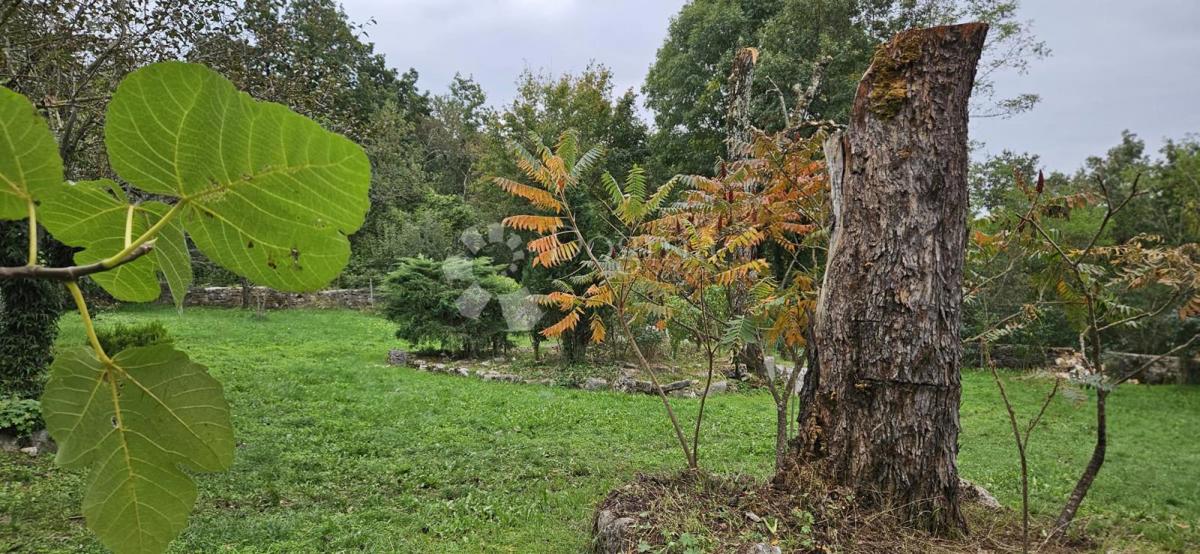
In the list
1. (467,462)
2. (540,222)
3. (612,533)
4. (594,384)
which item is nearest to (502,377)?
(594,384)

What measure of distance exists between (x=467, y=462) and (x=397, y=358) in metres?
5.45

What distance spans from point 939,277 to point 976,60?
35.5 inches

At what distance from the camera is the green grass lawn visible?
3287 millimetres

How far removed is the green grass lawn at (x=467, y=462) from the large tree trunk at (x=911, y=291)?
571 millimetres

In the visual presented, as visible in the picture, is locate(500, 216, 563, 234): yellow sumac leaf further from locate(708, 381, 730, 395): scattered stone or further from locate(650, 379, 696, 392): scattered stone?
locate(708, 381, 730, 395): scattered stone

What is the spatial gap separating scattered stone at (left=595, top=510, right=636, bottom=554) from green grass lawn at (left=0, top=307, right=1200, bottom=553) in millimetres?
593

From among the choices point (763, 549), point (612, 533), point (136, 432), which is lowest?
A: point (612, 533)

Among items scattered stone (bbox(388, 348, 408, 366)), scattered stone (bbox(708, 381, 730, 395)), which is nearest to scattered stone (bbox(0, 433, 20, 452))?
scattered stone (bbox(388, 348, 408, 366))

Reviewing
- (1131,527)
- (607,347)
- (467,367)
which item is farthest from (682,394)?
(1131,527)

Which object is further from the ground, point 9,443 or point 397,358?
point 397,358

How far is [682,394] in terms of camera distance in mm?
7918

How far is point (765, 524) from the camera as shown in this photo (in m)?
2.20

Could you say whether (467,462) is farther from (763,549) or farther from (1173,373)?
(1173,373)

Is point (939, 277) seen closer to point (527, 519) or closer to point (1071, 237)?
point (527, 519)
